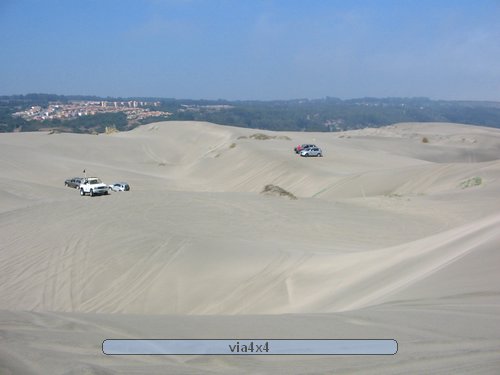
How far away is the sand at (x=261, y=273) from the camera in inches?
193

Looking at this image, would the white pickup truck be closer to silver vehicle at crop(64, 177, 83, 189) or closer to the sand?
the sand

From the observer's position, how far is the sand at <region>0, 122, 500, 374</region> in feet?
16.1

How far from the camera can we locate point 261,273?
10688 mm

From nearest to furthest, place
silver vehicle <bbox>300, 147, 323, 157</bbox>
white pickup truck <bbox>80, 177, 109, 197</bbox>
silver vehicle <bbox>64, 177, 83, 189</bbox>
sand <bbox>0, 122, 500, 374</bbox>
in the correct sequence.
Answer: sand <bbox>0, 122, 500, 374</bbox>, white pickup truck <bbox>80, 177, 109, 197</bbox>, silver vehicle <bbox>64, 177, 83, 189</bbox>, silver vehicle <bbox>300, 147, 323, 157</bbox>

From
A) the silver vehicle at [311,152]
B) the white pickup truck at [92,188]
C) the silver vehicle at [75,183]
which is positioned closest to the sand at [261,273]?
the white pickup truck at [92,188]

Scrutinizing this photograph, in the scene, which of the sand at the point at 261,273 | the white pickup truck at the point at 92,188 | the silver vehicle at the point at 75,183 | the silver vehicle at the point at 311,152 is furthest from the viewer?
the silver vehicle at the point at 311,152

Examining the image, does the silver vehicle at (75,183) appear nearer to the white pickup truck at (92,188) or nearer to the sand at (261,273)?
the sand at (261,273)

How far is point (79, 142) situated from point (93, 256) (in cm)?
4892

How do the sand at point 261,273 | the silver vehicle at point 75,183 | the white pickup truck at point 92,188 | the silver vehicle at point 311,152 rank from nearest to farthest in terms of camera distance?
the sand at point 261,273 → the white pickup truck at point 92,188 → the silver vehicle at point 75,183 → the silver vehicle at point 311,152

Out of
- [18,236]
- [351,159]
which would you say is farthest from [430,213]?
[351,159]

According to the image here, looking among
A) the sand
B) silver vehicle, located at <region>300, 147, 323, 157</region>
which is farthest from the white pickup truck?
silver vehicle, located at <region>300, 147, 323, 157</region>

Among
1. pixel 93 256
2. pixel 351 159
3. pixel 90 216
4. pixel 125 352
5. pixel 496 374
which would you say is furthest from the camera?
pixel 351 159

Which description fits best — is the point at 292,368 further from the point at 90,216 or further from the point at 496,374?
the point at 90,216

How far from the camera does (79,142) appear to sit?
194ft
